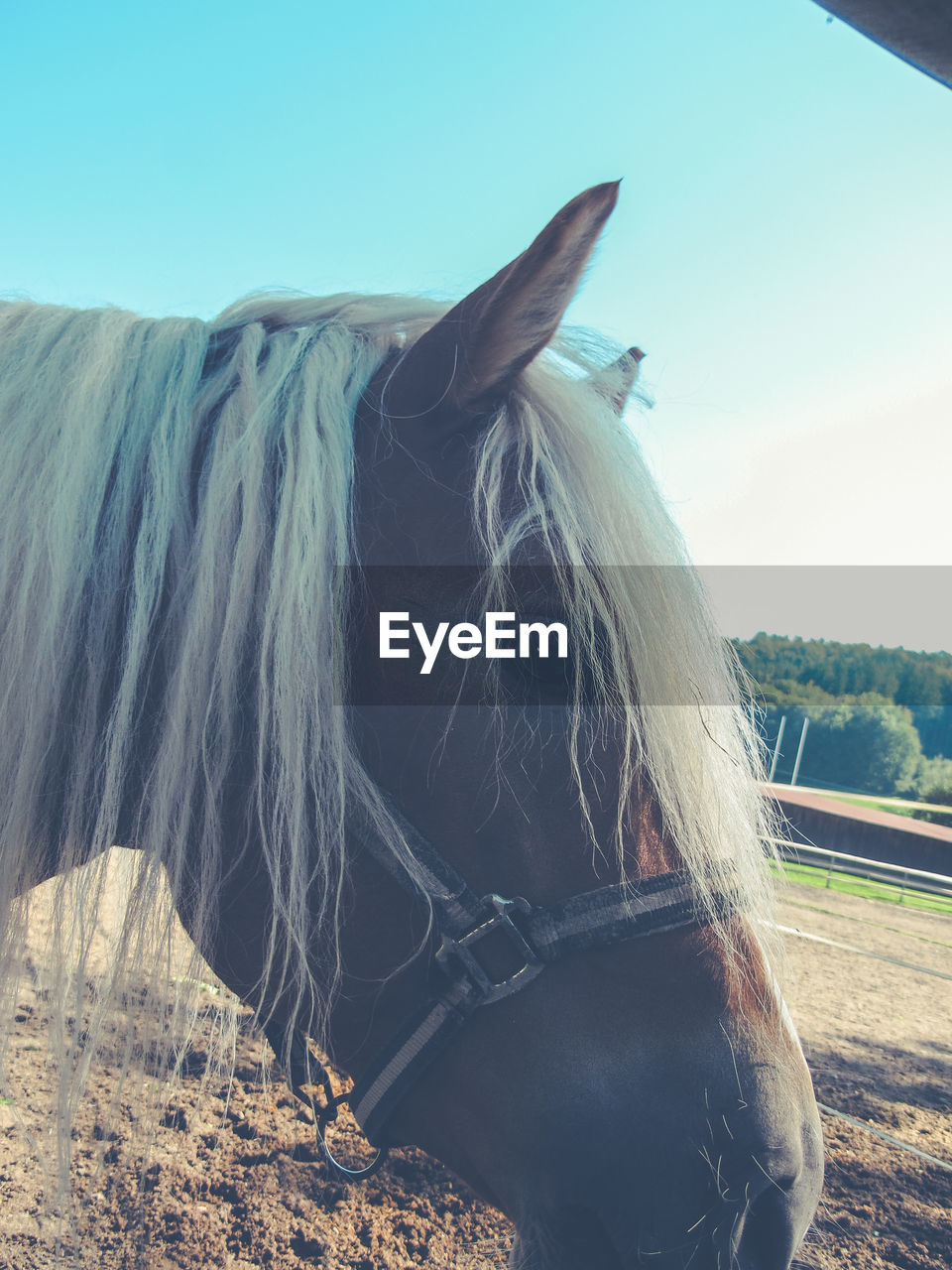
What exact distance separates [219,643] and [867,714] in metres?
46.8

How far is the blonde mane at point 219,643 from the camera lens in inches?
48.1

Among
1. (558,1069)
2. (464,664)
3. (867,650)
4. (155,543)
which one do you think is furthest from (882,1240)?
(867,650)

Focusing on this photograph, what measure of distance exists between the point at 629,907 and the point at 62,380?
1.43 meters

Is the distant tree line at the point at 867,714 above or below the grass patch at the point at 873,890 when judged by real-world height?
above

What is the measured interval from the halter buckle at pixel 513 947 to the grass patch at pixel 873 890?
39.7 feet

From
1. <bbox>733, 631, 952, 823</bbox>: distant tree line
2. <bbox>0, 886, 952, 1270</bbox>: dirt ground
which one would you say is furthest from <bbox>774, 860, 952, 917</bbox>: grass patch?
<bbox>733, 631, 952, 823</bbox>: distant tree line

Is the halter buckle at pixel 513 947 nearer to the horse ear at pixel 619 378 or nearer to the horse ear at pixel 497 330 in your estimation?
the horse ear at pixel 497 330

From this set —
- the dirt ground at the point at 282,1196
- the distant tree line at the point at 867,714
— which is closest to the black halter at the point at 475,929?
the dirt ground at the point at 282,1196

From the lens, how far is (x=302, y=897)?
4.01 feet

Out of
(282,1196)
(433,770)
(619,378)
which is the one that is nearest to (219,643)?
(433,770)

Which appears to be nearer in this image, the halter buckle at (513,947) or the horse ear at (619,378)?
the halter buckle at (513,947)

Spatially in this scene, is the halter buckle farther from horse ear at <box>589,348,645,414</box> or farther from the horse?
horse ear at <box>589,348,645,414</box>

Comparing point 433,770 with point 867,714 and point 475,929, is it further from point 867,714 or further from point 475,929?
point 867,714

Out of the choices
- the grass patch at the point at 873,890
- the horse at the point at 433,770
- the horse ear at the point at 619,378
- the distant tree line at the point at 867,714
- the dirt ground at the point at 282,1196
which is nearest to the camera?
the horse at the point at 433,770
